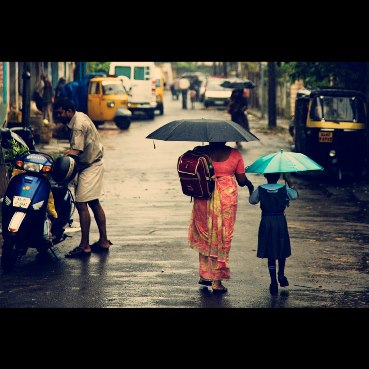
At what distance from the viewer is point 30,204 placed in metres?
10.9

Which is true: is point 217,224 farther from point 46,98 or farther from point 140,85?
point 140,85

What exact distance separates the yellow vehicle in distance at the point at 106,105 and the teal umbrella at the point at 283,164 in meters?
23.7

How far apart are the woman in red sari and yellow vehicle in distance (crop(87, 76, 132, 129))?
2376 cm

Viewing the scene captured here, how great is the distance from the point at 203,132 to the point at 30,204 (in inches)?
84.0

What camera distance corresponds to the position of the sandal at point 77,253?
11703 mm

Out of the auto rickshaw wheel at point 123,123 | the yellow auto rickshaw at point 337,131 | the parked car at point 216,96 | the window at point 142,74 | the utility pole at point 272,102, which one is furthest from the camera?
the parked car at point 216,96

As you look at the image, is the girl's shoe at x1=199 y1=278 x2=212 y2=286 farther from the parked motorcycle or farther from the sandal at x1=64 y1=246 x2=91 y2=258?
the sandal at x1=64 y1=246 x2=91 y2=258

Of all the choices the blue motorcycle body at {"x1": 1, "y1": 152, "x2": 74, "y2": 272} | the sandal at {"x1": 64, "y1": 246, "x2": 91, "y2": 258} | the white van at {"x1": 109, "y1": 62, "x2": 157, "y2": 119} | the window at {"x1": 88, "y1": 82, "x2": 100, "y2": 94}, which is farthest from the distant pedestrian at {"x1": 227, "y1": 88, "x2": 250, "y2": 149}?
the blue motorcycle body at {"x1": 1, "y1": 152, "x2": 74, "y2": 272}

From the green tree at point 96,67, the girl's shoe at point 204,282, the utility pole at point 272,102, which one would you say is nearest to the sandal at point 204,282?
the girl's shoe at point 204,282

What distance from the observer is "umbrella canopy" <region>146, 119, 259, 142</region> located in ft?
32.5

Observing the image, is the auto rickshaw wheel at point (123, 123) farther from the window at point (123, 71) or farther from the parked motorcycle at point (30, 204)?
the parked motorcycle at point (30, 204)
